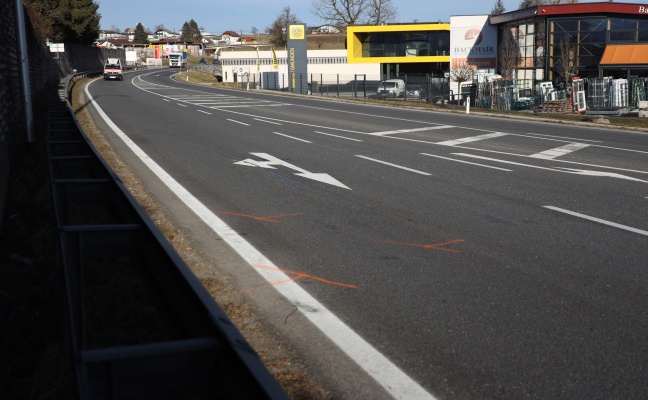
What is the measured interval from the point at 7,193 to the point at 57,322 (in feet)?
15.6

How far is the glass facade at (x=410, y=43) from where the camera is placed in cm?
6975

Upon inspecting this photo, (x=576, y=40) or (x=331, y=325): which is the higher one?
(x=576, y=40)

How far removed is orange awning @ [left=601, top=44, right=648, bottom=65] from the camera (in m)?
43.8

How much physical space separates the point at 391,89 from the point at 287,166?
36305 mm

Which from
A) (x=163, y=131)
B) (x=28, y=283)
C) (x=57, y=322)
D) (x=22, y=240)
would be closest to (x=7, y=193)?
(x=22, y=240)

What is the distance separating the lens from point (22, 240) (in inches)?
298

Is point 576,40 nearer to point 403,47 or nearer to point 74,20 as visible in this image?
point 403,47

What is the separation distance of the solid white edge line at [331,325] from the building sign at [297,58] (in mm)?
46748

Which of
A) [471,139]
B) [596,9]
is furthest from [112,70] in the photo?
[471,139]

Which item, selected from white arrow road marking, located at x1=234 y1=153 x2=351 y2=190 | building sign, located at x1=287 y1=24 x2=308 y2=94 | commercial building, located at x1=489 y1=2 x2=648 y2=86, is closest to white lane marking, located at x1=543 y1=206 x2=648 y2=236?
white arrow road marking, located at x1=234 y1=153 x2=351 y2=190

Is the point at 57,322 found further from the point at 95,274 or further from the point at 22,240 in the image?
the point at 22,240

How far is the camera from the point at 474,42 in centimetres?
5625

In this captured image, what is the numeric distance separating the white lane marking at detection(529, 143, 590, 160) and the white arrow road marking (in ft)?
16.5

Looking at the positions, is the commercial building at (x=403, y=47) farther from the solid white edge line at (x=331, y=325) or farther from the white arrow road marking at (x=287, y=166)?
the solid white edge line at (x=331, y=325)
